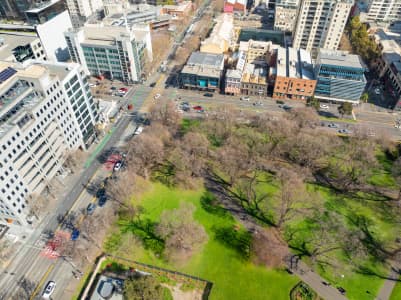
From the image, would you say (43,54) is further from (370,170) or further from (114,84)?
(370,170)

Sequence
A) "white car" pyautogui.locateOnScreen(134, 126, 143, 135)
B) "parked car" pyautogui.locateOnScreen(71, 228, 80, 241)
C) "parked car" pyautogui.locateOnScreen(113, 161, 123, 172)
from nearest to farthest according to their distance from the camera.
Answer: "parked car" pyautogui.locateOnScreen(71, 228, 80, 241) < "parked car" pyautogui.locateOnScreen(113, 161, 123, 172) < "white car" pyautogui.locateOnScreen(134, 126, 143, 135)

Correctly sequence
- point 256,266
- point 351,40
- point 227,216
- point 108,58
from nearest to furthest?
point 256,266 → point 227,216 → point 108,58 → point 351,40

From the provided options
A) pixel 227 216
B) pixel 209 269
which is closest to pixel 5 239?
pixel 209 269

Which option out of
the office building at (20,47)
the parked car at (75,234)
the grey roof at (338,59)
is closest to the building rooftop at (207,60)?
the grey roof at (338,59)

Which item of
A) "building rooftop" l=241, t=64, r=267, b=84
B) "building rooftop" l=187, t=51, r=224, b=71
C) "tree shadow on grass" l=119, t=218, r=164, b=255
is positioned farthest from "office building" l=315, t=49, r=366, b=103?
"tree shadow on grass" l=119, t=218, r=164, b=255

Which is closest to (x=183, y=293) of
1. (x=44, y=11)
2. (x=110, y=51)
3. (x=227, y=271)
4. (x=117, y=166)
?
(x=227, y=271)

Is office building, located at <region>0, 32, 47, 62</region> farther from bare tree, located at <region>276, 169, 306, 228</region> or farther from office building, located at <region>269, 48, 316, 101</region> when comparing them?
bare tree, located at <region>276, 169, 306, 228</region>
